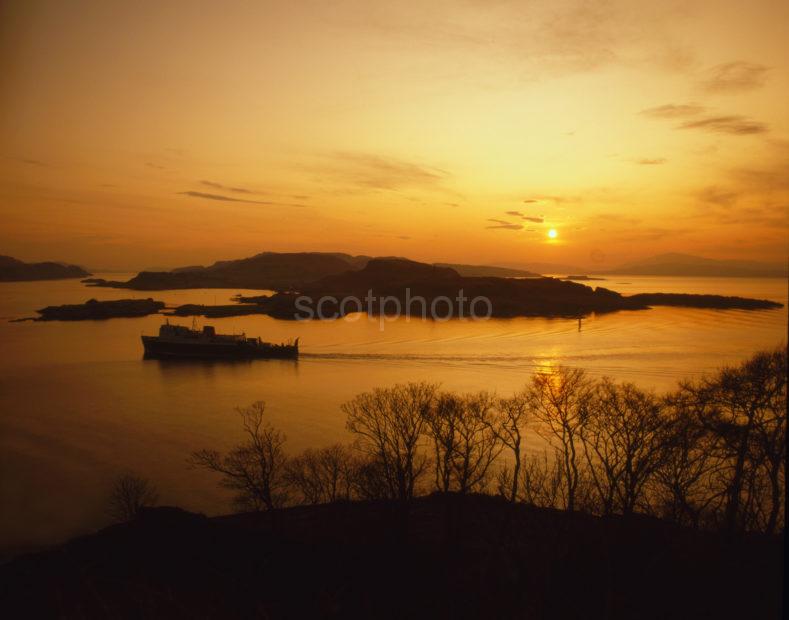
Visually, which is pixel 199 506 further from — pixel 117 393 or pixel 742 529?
pixel 117 393

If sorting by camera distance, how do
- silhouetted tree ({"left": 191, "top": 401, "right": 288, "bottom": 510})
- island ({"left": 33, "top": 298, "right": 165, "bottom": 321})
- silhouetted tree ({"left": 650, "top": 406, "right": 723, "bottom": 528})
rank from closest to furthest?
silhouetted tree ({"left": 650, "top": 406, "right": 723, "bottom": 528})
silhouetted tree ({"left": 191, "top": 401, "right": 288, "bottom": 510})
island ({"left": 33, "top": 298, "right": 165, "bottom": 321})

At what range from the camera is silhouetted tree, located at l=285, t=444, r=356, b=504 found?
10.3m

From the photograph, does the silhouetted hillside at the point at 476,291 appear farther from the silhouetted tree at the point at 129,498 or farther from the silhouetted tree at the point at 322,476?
the silhouetted tree at the point at 129,498

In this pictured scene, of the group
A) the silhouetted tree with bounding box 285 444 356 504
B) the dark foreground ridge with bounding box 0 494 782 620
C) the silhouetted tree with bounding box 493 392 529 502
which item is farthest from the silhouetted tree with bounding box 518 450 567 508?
the silhouetted tree with bounding box 285 444 356 504

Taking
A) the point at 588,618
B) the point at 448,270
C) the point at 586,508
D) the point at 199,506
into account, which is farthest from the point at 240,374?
the point at 448,270

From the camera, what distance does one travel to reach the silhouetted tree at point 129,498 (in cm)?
1064

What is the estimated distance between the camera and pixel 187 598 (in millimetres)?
6742

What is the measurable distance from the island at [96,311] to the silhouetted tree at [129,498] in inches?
1289

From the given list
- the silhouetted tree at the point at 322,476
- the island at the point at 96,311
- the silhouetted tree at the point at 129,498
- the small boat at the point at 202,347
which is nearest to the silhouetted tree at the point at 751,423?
the silhouetted tree at the point at 322,476

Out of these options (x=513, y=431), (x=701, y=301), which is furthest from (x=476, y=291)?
(x=513, y=431)

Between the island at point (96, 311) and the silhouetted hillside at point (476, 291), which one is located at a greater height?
the silhouetted hillside at point (476, 291)

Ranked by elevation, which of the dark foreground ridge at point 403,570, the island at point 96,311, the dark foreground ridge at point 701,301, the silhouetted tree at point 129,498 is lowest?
the silhouetted tree at point 129,498

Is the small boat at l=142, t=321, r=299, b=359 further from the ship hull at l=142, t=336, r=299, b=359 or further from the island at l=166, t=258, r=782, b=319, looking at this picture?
the island at l=166, t=258, r=782, b=319

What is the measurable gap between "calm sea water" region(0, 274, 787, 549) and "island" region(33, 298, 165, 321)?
2.10 metres
